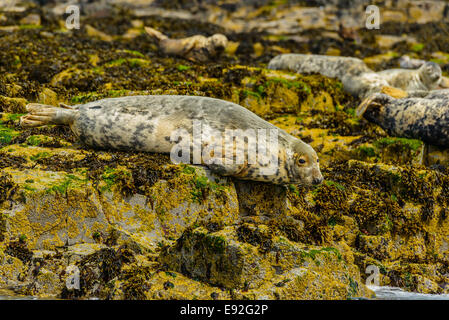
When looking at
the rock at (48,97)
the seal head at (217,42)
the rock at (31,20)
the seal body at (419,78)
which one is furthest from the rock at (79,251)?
the rock at (31,20)

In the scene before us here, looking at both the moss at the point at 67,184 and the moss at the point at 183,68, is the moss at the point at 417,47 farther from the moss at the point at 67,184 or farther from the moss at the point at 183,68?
the moss at the point at 67,184

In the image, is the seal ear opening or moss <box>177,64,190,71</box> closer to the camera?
the seal ear opening

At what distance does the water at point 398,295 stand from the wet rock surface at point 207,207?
0.14 metres

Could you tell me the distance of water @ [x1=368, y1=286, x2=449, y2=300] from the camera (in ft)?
14.9

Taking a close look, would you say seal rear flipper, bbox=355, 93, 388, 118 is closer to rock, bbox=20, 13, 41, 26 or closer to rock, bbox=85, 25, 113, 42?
rock, bbox=85, 25, 113, 42

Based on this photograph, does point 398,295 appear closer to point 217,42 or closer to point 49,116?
point 49,116

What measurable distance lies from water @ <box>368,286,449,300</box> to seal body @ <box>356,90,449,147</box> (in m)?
3.70

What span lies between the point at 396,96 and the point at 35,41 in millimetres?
7927

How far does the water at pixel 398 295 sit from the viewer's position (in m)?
4.53

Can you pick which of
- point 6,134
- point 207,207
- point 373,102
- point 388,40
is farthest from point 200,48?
point 388,40

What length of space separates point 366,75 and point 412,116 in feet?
9.88

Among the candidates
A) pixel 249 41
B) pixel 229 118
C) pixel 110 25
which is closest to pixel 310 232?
pixel 229 118

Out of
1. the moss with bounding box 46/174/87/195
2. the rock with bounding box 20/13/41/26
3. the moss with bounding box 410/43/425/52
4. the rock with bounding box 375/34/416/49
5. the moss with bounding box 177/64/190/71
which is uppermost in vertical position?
the rock with bounding box 20/13/41/26

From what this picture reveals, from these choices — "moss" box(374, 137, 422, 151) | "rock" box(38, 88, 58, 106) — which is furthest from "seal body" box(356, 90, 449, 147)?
"rock" box(38, 88, 58, 106)
